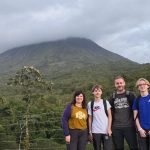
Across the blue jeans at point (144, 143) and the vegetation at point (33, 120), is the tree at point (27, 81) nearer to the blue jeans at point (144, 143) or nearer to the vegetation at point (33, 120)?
the vegetation at point (33, 120)

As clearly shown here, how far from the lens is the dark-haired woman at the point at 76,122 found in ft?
17.5

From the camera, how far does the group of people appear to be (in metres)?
5.27

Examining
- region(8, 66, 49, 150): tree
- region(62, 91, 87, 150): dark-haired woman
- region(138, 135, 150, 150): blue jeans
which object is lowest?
region(138, 135, 150, 150): blue jeans

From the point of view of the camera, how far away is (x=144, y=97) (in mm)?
5059

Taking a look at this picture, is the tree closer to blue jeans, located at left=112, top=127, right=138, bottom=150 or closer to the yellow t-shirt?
the yellow t-shirt

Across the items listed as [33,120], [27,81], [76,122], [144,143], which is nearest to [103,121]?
[76,122]

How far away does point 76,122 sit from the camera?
536 cm

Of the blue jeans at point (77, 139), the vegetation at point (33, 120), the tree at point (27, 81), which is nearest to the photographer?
the blue jeans at point (77, 139)

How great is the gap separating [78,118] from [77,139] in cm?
33

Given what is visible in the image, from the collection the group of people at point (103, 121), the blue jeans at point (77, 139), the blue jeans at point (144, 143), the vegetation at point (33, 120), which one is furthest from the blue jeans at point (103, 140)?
the vegetation at point (33, 120)

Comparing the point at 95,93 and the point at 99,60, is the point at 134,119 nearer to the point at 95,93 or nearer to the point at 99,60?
the point at 95,93

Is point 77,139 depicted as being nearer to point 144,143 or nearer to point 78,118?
point 78,118

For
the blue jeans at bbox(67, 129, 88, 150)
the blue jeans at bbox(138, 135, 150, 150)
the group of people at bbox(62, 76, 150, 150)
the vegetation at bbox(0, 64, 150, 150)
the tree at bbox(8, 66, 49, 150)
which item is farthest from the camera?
the tree at bbox(8, 66, 49, 150)

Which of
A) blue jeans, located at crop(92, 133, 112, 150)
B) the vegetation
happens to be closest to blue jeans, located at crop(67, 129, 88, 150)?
blue jeans, located at crop(92, 133, 112, 150)
